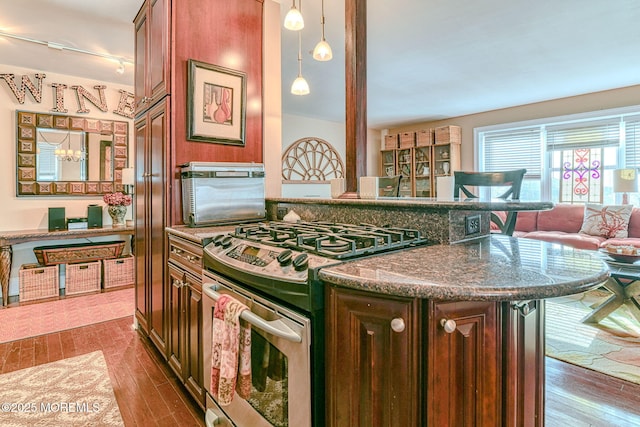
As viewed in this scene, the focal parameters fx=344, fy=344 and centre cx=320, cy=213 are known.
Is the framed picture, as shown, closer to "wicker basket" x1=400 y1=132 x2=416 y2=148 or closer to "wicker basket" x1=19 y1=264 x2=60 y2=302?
"wicker basket" x1=19 y1=264 x2=60 y2=302

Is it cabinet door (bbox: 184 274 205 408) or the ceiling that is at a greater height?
the ceiling

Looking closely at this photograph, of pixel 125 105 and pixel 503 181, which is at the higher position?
pixel 125 105

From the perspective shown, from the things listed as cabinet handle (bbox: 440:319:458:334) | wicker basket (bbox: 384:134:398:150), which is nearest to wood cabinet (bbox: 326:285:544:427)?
cabinet handle (bbox: 440:319:458:334)

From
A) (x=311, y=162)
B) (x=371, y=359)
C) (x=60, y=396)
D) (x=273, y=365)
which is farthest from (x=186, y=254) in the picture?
(x=311, y=162)

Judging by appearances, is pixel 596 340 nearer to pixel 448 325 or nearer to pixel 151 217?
pixel 448 325

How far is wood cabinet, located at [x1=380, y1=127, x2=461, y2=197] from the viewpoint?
6523 millimetres

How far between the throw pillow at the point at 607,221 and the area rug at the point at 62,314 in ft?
18.6

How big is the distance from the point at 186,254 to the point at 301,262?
1.01 meters

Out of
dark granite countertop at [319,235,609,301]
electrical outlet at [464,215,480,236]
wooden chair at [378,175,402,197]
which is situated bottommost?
dark granite countertop at [319,235,609,301]

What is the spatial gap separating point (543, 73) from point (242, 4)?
3.71 meters

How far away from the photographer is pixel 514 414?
3.20 ft

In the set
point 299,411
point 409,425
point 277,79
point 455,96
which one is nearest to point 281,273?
point 299,411

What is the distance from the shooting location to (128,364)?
2320 millimetres

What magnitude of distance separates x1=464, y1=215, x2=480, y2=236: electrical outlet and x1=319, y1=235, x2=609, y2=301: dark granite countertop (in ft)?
0.71
